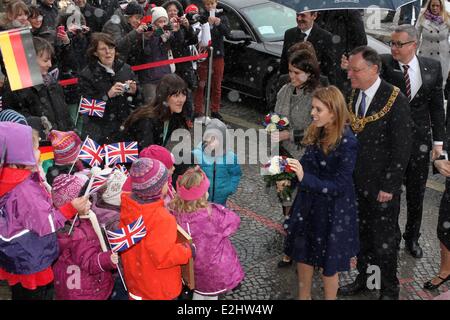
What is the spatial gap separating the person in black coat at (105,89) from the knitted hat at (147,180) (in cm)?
235

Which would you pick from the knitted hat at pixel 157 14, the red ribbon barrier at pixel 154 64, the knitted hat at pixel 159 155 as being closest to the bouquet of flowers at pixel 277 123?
the knitted hat at pixel 159 155

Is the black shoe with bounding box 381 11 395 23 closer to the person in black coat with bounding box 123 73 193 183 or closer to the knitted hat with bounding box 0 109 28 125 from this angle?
the person in black coat with bounding box 123 73 193 183

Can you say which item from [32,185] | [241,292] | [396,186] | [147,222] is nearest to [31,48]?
[32,185]

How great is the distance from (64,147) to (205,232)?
1446 mm

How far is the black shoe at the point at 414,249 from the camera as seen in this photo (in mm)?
5848

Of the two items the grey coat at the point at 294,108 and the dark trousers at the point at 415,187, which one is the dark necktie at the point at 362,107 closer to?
the grey coat at the point at 294,108

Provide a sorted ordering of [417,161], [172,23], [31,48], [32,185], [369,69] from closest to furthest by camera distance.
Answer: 1. [32,185]
2. [369,69]
3. [31,48]
4. [417,161]
5. [172,23]

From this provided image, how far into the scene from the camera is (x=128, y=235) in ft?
12.2

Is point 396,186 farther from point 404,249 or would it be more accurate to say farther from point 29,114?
point 29,114

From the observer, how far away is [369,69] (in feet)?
15.4

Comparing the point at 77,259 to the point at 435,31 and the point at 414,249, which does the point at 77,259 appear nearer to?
the point at 414,249

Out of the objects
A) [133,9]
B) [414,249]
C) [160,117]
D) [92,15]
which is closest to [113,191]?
[160,117]

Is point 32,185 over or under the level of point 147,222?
over

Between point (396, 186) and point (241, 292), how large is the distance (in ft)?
5.48
